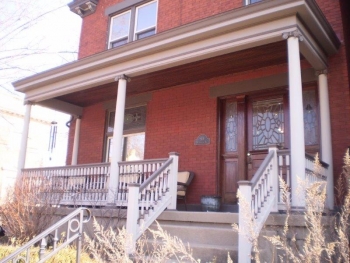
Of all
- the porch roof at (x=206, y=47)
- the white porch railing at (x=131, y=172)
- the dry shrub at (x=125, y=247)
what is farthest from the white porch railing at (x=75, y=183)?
the dry shrub at (x=125, y=247)

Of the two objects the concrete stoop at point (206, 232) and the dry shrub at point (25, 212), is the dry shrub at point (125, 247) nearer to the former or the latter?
the concrete stoop at point (206, 232)

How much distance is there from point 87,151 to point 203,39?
576 centimetres

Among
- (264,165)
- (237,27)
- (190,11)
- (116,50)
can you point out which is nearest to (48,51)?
(116,50)

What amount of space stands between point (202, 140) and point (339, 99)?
309cm

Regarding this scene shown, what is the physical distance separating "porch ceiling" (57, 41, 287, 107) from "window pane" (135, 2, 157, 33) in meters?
2.15

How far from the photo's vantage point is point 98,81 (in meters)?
8.45

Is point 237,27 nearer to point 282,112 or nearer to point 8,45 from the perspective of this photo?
point 282,112

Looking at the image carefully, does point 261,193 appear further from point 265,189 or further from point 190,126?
point 190,126

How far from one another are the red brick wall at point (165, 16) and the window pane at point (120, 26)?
0.24 meters

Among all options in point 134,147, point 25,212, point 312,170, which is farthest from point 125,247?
point 134,147

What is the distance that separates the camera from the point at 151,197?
6422 millimetres

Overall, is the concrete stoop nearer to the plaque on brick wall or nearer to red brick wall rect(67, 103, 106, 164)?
the plaque on brick wall

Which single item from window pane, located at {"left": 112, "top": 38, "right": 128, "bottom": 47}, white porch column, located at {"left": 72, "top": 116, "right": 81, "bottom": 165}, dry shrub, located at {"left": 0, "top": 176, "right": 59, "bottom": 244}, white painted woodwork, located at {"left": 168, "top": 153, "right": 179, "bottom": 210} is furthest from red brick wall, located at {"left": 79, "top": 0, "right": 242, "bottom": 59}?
dry shrub, located at {"left": 0, "top": 176, "right": 59, "bottom": 244}

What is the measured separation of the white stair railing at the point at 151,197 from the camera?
588cm
